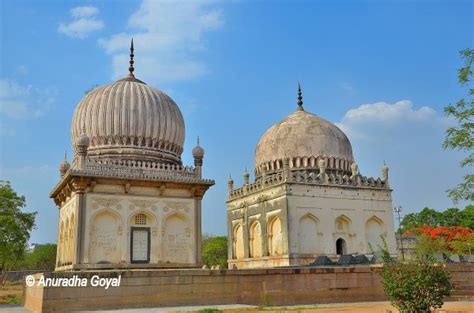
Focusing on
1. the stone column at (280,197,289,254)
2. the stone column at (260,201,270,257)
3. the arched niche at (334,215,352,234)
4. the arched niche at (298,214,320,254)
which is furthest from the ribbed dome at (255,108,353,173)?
the stone column at (280,197,289,254)

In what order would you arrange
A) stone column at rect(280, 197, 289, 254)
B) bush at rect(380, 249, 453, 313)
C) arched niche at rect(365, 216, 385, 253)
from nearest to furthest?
bush at rect(380, 249, 453, 313) → stone column at rect(280, 197, 289, 254) → arched niche at rect(365, 216, 385, 253)

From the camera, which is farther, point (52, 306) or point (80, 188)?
point (80, 188)

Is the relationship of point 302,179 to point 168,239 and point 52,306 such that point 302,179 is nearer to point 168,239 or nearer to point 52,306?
point 168,239

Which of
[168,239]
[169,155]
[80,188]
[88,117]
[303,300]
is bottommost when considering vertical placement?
[303,300]

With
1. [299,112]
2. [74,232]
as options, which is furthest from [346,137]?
[74,232]

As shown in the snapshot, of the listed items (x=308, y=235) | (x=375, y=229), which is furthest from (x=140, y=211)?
(x=375, y=229)

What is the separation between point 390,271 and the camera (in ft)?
30.3

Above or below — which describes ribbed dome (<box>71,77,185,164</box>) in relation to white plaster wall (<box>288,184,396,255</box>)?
above

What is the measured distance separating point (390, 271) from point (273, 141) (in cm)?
1850

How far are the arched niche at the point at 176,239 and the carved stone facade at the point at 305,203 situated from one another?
25.0 feet

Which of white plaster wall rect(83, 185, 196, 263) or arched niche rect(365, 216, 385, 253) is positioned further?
arched niche rect(365, 216, 385, 253)

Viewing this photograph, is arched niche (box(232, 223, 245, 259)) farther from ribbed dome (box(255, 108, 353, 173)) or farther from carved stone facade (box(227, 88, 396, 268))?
ribbed dome (box(255, 108, 353, 173))

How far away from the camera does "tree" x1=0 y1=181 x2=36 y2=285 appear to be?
66.0 ft

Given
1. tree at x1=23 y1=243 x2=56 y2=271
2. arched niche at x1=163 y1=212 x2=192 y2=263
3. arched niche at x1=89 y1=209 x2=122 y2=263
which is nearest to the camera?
arched niche at x1=89 y1=209 x2=122 y2=263
